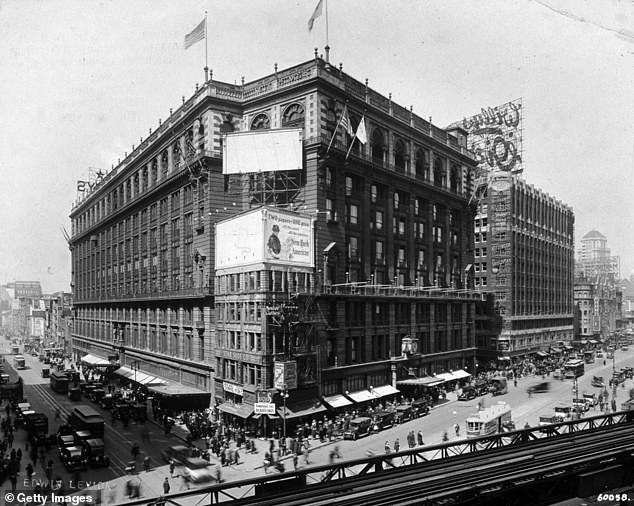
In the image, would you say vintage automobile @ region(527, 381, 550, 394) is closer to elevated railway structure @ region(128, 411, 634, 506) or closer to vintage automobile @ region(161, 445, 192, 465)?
vintage automobile @ region(161, 445, 192, 465)

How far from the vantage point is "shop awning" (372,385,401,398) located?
52562 millimetres

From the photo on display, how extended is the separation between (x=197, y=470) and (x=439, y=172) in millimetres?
49952

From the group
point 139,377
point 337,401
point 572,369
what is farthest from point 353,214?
point 572,369

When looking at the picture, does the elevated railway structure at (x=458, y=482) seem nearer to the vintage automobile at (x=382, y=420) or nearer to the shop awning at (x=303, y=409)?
the vintage automobile at (x=382, y=420)

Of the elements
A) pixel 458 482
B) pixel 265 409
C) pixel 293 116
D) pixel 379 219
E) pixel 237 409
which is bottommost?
pixel 237 409

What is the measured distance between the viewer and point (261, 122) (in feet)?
177

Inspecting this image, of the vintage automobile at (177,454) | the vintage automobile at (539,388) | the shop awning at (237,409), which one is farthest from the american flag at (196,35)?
the vintage automobile at (539,388)

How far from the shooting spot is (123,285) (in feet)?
271

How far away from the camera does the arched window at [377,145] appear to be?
2266 inches

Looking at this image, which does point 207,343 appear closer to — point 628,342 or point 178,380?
point 178,380

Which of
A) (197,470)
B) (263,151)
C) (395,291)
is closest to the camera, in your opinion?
(197,470)

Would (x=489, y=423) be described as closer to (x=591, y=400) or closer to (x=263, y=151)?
(x=591, y=400)

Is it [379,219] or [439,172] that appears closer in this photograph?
[379,219]

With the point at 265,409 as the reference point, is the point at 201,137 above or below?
above
